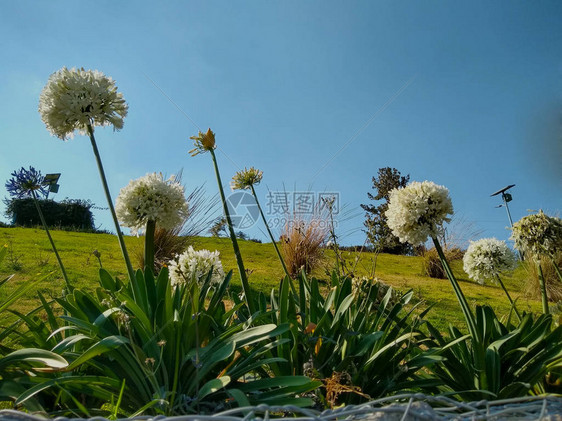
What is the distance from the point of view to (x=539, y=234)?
338 cm

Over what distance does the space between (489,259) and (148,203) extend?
2975mm

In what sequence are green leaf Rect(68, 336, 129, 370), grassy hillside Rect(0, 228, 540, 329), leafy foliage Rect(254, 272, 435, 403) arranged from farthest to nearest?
grassy hillside Rect(0, 228, 540, 329)
leafy foliage Rect(254, 272, 435, 403)
green leaf Rect(68, 336, 129, 370)

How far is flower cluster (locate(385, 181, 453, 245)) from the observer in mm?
2760

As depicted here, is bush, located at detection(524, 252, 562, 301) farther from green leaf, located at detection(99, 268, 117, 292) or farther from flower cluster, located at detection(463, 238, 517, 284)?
green leaf, located at detection(99, 268, 117, 292)

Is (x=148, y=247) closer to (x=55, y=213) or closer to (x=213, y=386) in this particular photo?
(x=213, y=386)

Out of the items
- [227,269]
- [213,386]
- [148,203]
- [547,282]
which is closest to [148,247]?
[148,203]

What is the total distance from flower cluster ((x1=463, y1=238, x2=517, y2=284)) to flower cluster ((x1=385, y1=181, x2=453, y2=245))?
4.07ft

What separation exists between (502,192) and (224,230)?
354 centimetres

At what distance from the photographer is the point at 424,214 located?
2.77m

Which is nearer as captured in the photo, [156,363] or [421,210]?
[156,363]

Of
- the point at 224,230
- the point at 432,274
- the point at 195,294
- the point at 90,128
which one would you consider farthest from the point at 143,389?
the point at 432,274

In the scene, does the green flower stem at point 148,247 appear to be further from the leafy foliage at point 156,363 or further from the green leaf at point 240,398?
the green leaf at point 240,398

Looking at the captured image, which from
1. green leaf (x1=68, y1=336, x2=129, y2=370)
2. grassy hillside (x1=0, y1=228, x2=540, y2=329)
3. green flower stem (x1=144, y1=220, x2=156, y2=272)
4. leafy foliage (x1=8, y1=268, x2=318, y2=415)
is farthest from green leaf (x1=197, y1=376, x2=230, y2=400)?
grassy hillside (x1=0, y1=228, x2=540, y2=329)

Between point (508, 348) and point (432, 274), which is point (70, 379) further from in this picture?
point (432, 274)
